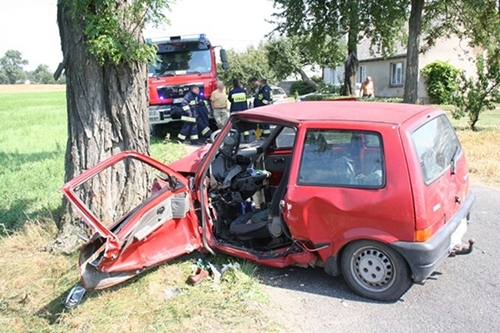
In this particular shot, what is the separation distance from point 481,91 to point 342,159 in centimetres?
951

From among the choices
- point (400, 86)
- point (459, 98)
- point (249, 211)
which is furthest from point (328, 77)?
point (249, 211)

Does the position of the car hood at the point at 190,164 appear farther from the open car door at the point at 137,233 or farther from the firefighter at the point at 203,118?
the firefighter at the point at 203,118

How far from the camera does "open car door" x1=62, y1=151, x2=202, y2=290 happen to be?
11.8ft

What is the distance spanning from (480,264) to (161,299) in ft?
10.1

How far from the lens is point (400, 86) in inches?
1042

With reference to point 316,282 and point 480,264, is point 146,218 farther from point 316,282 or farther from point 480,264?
point 480,264

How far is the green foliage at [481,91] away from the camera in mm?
11188

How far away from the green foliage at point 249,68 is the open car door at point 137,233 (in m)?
37.4

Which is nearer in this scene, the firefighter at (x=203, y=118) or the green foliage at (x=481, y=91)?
the green foliage at (x=481, y=91)

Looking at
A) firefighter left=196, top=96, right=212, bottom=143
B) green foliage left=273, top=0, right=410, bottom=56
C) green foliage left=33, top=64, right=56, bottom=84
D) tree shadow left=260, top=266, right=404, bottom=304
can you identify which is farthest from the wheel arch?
green foliage left=33, top=64, right=56, bottom=84

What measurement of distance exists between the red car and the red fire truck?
7.66 metres

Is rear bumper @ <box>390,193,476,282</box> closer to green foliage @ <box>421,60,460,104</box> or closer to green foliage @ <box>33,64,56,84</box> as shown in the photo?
green foliage @ <box>421,60,460,104</box>

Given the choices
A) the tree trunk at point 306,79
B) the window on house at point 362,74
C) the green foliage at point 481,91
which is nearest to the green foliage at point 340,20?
the green foliage at point 481,91

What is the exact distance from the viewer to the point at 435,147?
3.79m
